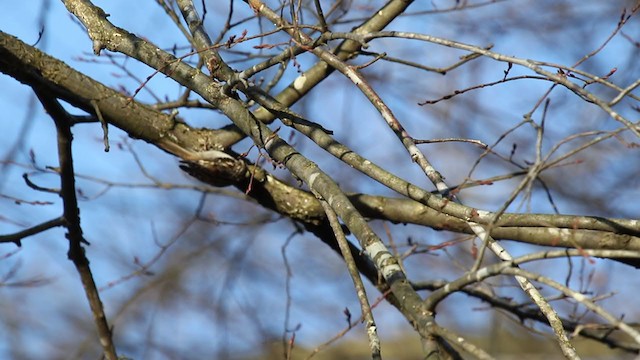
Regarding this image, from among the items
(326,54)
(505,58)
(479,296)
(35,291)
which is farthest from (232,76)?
(35,291)

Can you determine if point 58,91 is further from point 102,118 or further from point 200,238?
point 200,238

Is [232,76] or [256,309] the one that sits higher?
[256,309]

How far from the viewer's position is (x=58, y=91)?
3.12 m

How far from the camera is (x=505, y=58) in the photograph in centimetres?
206

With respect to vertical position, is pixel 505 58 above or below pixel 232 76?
below

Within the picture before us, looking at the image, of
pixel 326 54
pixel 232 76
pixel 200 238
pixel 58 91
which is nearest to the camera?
pixel 326 54

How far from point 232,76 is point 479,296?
1912 mm

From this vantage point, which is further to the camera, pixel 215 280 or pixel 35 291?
pixel 35 291

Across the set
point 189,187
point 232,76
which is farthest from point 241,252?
point 232,76

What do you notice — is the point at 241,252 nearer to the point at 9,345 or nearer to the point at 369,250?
the point at 9,345

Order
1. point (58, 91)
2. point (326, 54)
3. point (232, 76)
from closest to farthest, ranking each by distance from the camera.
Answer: point (326, 54) < point (232, 76) < point (58, 91)

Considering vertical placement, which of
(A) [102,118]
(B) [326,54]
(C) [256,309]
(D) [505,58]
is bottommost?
(D) [505,58]

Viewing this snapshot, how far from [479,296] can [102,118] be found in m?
2.04

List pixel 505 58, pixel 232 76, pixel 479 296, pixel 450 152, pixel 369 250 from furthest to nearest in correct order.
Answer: pixel 450 152 < pixel 479 296 < pixel 232 76 < pixel 369 250 < pixel 505 58
